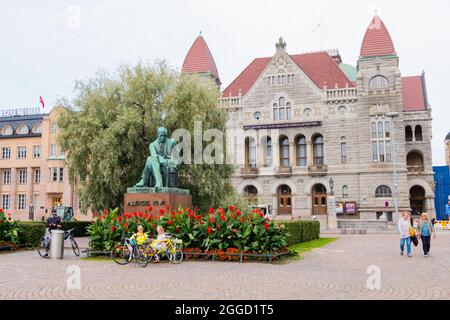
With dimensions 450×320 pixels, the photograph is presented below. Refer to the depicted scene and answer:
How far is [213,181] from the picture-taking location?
28094mm

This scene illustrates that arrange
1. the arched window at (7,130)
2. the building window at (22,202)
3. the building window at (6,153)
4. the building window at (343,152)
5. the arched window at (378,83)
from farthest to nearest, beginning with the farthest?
the arched window at (7,130)
the building window at (6,153)
the building window at (22,202)
the building window at (343,152)
the arched window at (378,83)

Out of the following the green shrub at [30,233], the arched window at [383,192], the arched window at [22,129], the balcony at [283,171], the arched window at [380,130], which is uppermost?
the arched window at [22,129]

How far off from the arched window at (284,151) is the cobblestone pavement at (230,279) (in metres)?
41.9

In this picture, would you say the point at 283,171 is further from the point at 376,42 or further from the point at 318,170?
the point at 376,42

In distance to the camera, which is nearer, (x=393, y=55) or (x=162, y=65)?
(x=162, y=65)

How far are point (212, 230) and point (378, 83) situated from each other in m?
43.5

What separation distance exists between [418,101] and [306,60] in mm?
15075

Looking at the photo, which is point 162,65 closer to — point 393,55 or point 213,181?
point 213,181

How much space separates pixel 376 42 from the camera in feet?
179

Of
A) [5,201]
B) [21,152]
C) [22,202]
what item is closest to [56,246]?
[22,202]

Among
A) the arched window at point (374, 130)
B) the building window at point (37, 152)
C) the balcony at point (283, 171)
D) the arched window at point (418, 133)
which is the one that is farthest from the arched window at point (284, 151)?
the building window at point (37, 152)

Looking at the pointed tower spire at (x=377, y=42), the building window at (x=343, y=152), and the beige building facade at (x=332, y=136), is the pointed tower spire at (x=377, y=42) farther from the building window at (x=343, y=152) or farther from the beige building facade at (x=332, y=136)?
the building window at (x=343, y=152)

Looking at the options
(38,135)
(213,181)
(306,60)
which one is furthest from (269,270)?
(38,135)

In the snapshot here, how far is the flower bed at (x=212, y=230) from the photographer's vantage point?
1571cm
